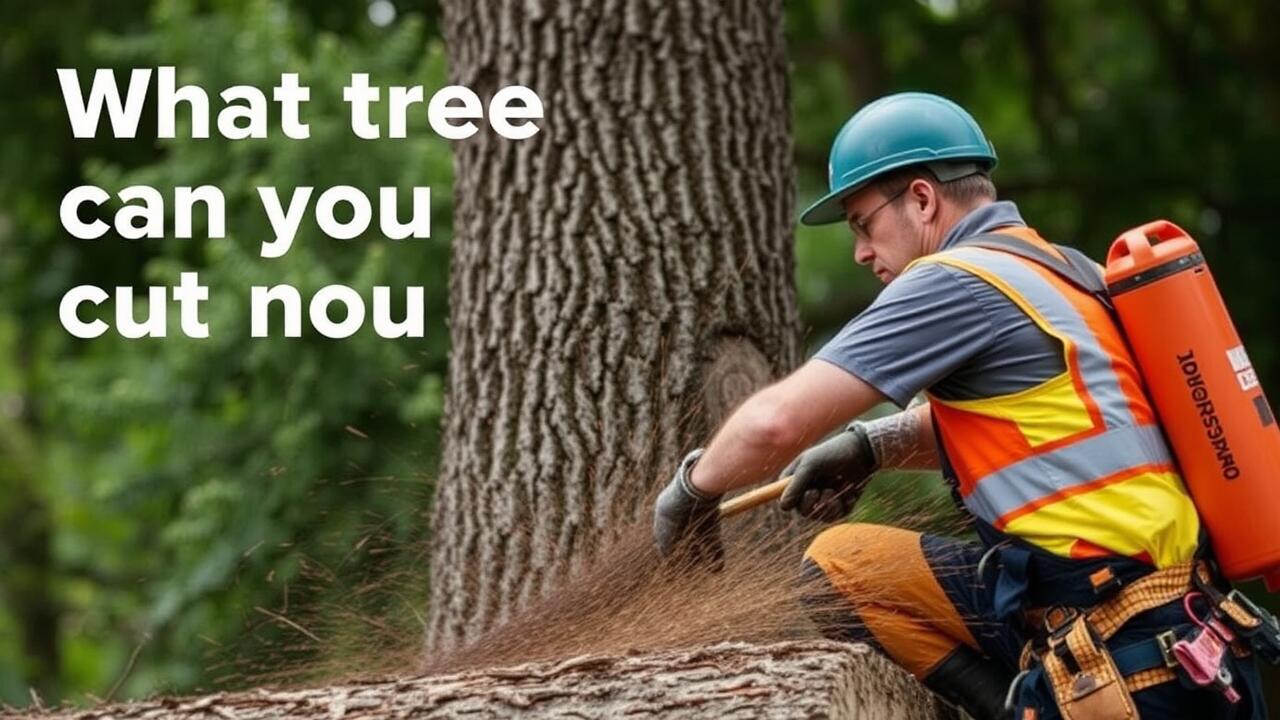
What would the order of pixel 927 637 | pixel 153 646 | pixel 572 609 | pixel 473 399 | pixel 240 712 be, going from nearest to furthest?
pixel 240 712, pixel 927 637, pixel 572 609, pixel 473 399, pixel 153 646

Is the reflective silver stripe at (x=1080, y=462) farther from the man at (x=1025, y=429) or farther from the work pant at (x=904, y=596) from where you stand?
the work pant at (x=904, y=596)

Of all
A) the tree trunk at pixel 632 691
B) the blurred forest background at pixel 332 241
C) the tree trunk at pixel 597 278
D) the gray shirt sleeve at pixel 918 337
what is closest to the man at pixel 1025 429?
the gray shirt sleeve at pixel 918 337

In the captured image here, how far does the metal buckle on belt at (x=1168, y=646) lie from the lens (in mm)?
4348

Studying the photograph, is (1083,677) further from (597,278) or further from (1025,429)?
(597,278)

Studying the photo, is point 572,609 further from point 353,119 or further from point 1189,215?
point 1189,215

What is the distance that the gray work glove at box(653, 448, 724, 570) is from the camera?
5043 millimetres

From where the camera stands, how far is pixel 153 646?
1175 cm

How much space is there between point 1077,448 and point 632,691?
1.12m

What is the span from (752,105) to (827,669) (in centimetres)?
260

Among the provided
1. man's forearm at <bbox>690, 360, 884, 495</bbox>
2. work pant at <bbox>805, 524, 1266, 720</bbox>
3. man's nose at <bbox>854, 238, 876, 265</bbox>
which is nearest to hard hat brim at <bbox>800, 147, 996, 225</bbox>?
man's nose at <bbox>854, 238, 876, 265</bbox>

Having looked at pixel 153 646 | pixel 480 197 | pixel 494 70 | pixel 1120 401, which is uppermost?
pixel 494 70

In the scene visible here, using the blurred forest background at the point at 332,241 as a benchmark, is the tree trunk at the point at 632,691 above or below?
below

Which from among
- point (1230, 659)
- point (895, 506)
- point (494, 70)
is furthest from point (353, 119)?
point (1230, 659)

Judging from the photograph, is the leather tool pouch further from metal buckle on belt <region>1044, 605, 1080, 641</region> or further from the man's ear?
the man's ear
